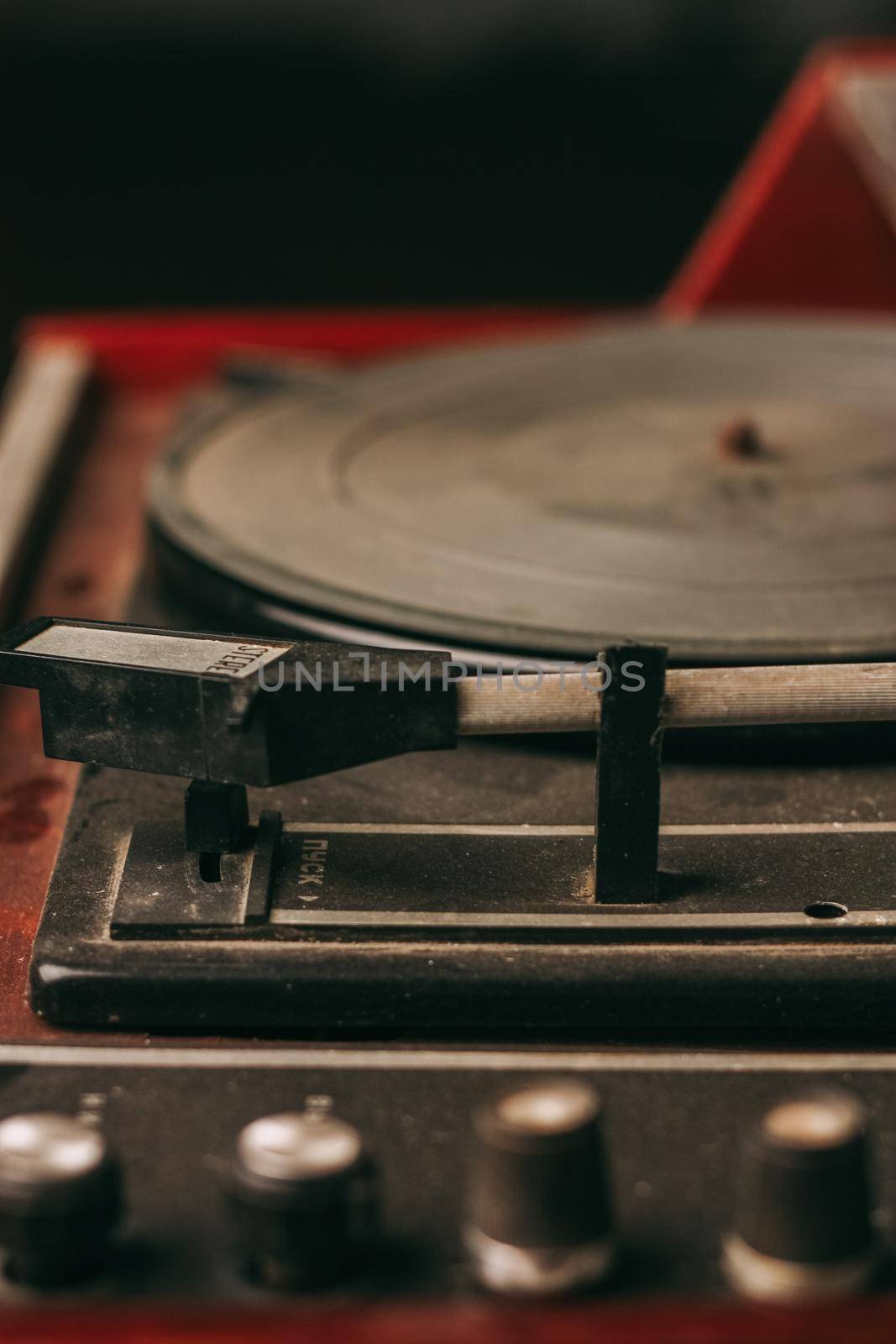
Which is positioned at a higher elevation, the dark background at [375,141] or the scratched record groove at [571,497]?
the dark background at [375,141]

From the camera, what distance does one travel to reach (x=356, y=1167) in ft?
1.99

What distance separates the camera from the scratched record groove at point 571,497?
995mm

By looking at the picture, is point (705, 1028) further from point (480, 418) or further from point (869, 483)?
point (480, 418)

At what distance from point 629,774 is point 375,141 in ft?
8.36

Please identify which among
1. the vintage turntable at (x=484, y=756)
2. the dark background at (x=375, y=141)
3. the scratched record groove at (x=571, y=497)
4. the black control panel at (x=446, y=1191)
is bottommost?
the black control panel at (x=446, y=1191)

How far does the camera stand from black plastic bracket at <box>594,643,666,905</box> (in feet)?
2.43

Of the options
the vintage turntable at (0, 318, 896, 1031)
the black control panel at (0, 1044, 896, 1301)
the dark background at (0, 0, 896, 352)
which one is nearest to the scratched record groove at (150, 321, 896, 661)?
the vintage turntable at (0, 318, 896, 1031)

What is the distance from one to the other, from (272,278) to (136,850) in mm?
2634

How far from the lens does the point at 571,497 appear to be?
47.7 inches

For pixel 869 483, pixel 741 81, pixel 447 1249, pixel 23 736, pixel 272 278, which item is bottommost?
pixel 447 1249

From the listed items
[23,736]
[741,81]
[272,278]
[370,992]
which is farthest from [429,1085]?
[272,278]

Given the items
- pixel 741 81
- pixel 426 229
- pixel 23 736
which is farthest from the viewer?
pixel 426 229

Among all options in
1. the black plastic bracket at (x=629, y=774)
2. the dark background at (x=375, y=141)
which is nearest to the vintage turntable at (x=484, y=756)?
the black plastic bracket at (x=629, y=774)

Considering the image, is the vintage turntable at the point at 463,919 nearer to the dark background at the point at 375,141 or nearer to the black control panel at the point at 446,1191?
the black control panel at the point at 446,1191
